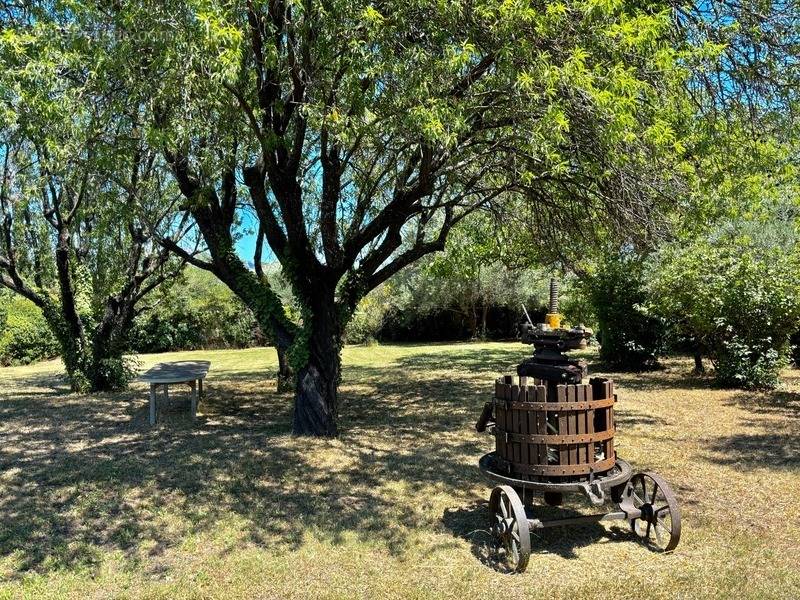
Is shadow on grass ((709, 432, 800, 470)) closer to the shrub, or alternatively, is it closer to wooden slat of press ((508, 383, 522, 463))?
wooden slat of press ((508, 383, 522, 463))

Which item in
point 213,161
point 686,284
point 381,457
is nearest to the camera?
point 381,457

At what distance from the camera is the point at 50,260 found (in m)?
13.1

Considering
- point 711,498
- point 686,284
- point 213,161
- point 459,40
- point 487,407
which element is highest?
point 459,40

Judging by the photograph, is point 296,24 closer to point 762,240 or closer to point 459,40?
point 459,40

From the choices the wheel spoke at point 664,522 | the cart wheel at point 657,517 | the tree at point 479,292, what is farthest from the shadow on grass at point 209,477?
the tree at point 479,292

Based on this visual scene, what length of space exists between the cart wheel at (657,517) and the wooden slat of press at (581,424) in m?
0.64

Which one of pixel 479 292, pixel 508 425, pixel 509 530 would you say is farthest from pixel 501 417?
pixel 479 292

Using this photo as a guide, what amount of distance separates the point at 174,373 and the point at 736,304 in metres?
9.92

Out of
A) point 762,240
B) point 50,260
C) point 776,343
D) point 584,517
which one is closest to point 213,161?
point 584,517

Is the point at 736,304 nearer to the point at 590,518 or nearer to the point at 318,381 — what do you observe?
the point at 318,381

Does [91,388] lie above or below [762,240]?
below

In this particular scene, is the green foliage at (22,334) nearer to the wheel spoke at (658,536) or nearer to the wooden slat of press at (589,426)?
the wooden slat of press at (589,426)

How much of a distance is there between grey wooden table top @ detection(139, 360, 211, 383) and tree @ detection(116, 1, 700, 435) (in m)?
2.45

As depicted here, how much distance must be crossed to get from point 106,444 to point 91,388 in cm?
576
